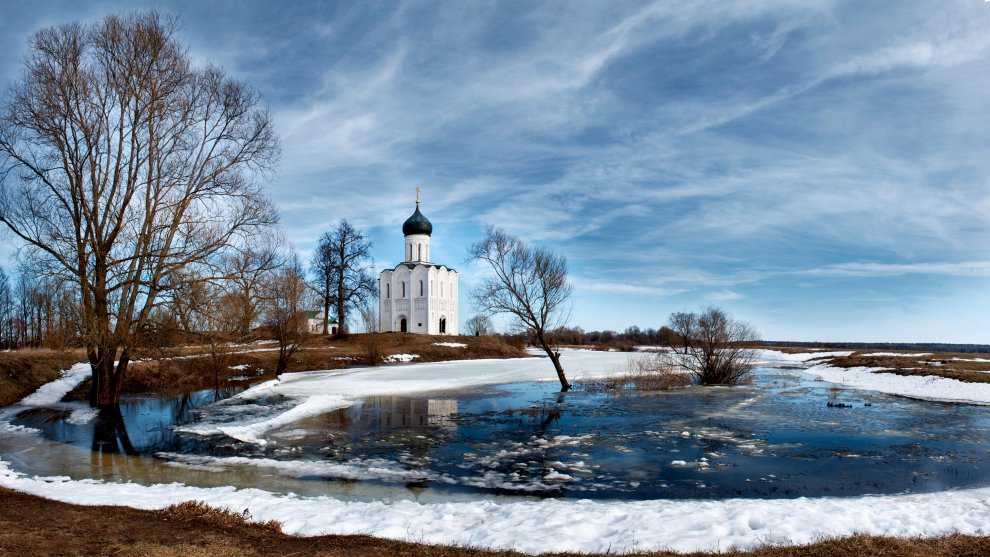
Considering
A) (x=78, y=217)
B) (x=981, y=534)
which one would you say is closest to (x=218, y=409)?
(x=78, y=217)

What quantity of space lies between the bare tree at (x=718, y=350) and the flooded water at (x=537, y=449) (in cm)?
632

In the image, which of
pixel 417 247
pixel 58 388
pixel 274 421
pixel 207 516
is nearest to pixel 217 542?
pixel 207 516

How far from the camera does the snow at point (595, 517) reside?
6.57 metres

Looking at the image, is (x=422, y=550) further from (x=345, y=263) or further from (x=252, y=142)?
(x=345, y=263)

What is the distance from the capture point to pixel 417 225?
64500 millimetres

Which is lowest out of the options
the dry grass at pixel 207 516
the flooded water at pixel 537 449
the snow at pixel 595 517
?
the flooded water at pixel 537 449

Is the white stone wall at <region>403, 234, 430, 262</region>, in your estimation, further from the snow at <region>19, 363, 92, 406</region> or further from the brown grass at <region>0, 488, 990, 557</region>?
the brown grass at <region>0, 488, 990, 557</region>

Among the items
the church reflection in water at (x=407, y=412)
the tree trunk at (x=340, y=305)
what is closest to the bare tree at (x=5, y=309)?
the tree trunk at (x=340, y=305)

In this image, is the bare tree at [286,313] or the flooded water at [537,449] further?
the bare tree at [286,313]

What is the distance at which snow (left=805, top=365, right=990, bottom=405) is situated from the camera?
70.0 ft

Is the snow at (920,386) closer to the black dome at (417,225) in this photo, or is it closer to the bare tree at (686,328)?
the bare tree at (686,328)

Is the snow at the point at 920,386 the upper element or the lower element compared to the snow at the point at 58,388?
lower

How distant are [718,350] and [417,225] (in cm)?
4316

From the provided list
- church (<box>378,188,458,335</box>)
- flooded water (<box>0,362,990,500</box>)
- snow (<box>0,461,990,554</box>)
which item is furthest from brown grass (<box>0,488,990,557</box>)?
church (<box>378,188,458,335</box>)
